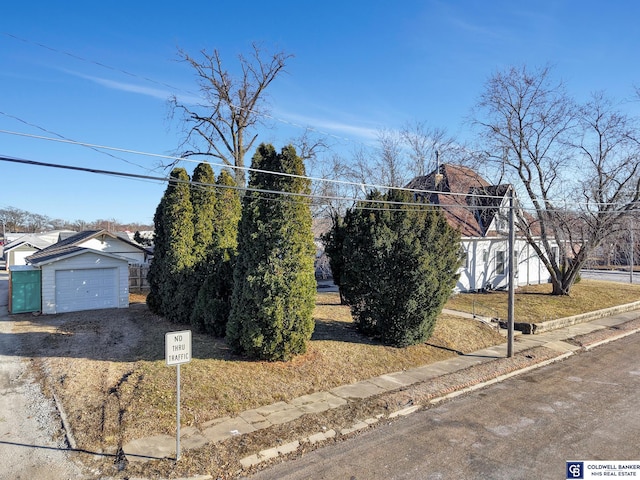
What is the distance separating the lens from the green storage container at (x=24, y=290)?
15414 millimetres

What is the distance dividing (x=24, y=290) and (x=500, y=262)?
23168mm

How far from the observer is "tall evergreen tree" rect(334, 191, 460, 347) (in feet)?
33.4

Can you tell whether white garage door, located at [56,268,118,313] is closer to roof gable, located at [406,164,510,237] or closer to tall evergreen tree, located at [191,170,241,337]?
tall evergreen tree, located at [191,170,241,337]

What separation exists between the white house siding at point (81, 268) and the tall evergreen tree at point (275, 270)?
9947 millimetres

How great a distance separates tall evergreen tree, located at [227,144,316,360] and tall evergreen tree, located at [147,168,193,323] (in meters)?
4.75

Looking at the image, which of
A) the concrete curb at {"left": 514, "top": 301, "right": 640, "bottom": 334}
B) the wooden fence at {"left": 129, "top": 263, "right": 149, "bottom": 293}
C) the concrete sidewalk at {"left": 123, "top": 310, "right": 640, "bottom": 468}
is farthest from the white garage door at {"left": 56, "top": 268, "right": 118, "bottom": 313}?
the concrete curb at {"left": 514, "top": 301, "right": 640, "bottom": 334}

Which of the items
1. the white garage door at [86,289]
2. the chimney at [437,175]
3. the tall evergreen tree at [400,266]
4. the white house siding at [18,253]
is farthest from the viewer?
the white house siding at [18,253]

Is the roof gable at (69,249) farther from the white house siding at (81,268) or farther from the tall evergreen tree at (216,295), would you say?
the tall evergreen tree at (216,295)

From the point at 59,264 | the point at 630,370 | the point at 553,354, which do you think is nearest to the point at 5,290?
the point at 59,264

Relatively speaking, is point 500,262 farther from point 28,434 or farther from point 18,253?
point 18,253

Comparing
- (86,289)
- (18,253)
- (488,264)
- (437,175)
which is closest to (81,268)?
→ (86,289)

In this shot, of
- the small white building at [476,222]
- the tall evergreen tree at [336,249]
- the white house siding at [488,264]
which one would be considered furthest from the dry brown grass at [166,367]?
the small white building at [476,222]

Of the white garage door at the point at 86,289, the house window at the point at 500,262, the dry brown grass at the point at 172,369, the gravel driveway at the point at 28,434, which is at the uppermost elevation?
the house window at the point at 500,262

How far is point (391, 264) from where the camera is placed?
34.1ft
